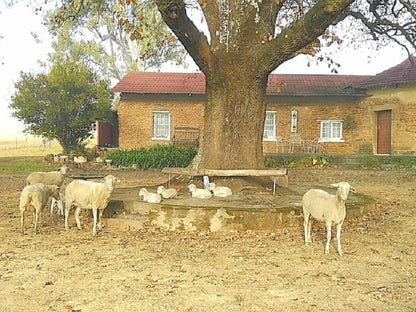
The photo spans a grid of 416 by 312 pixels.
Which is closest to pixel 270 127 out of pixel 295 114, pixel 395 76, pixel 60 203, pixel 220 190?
pixel 295 114

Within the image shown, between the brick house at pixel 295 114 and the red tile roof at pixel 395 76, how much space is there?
3.0 inches

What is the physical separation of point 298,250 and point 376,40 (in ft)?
33.3

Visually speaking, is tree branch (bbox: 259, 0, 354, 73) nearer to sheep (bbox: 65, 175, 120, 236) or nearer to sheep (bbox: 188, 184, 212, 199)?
sheep (bbox: 188, 184, 212, 199)

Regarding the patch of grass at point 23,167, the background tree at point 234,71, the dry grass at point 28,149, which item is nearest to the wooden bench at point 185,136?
the patch of grass at point 23,167

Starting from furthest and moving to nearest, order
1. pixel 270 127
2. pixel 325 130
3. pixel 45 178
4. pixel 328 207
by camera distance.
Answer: pixel 270 127 < pixel 325 130 < pixel 45 178 < pixel 328 207

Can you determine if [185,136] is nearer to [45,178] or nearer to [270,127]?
[270,127]

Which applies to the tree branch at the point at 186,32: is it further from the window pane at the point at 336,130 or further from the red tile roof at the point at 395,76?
the window pane at the point at 336,130

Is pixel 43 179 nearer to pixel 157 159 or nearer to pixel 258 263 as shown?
pixel 258 263

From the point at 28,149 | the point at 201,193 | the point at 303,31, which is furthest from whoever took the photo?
the point at 28,149

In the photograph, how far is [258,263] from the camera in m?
6.56

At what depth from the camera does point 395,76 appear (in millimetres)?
25016

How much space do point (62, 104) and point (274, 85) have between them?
1164 cm

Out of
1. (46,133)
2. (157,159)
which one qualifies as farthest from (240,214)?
(46,133)

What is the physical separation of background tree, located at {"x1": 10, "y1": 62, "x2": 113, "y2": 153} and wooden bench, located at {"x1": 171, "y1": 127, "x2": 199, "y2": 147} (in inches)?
155
